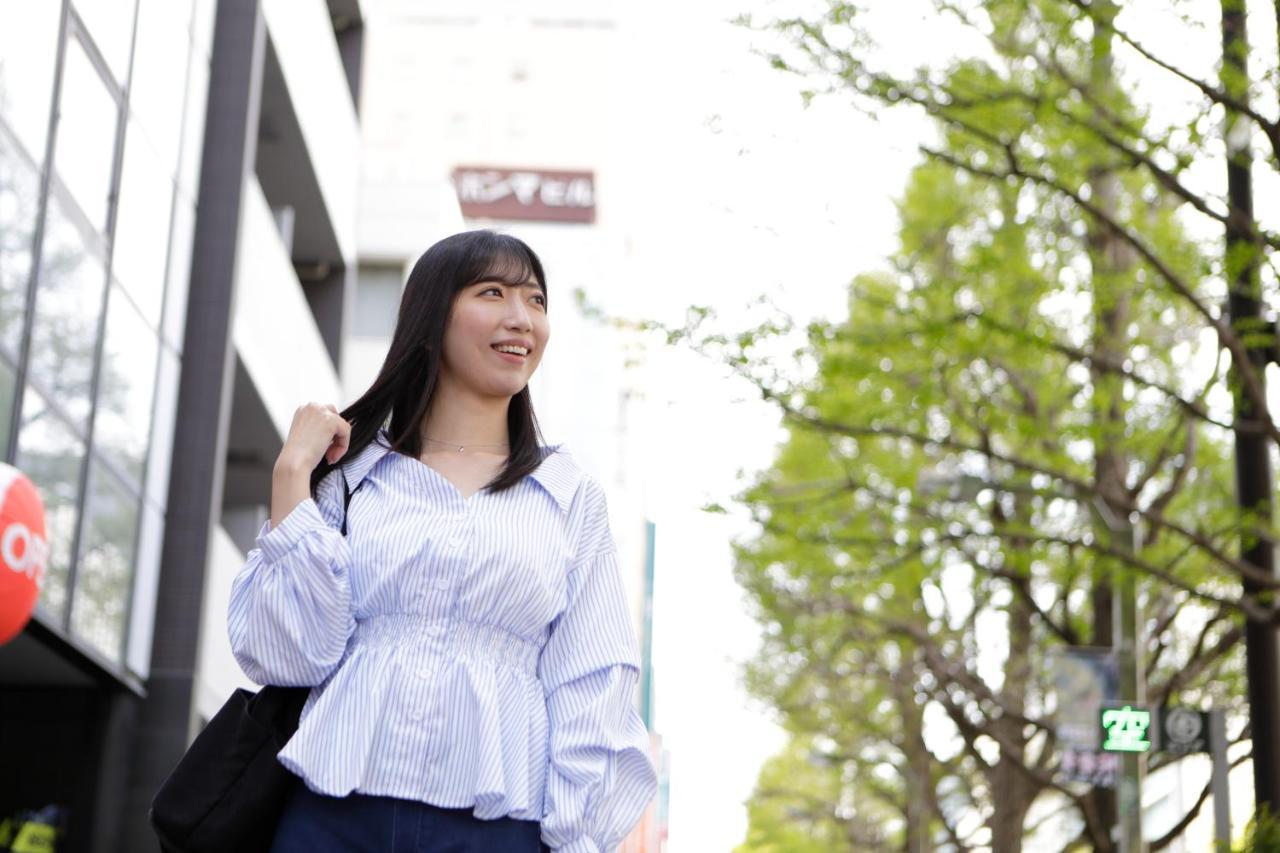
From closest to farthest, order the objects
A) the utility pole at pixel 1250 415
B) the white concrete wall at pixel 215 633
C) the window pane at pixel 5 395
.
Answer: the utility pole at pixel 1250 415 → the window pane at pixel 5 395 → the white concrete wall at pixel 215 633

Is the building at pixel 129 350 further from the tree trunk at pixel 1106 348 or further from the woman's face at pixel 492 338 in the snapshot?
the woman's face at pixel 492 338

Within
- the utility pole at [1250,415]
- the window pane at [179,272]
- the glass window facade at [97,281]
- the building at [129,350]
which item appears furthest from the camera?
the window pane at [179,272]

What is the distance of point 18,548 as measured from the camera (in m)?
7.95

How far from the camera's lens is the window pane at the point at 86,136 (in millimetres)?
12250

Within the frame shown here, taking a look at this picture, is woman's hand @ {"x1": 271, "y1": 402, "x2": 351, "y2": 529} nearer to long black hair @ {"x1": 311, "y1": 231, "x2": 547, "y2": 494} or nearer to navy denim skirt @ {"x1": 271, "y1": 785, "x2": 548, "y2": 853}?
long black hair @ {"x1": 311, "y1": 231, "x2": 547, "y2": 494}

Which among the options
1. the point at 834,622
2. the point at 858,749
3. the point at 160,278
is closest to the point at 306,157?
the point at 160,278

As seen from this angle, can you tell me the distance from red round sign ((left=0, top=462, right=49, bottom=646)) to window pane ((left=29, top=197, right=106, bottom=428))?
363 cm

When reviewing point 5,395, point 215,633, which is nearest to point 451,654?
point 5,395

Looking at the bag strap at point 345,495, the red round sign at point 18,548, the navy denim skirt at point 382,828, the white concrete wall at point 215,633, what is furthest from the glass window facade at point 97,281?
the navy denim skirt at point 382,828

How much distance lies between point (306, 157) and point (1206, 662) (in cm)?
1118

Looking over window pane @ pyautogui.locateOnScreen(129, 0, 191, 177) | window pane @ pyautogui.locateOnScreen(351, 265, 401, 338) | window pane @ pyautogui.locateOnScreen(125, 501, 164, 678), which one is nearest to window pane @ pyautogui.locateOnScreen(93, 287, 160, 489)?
window pane @ pyautogui.locateOnScreen(125, 501, 164, 678)

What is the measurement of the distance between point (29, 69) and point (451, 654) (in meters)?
9.46

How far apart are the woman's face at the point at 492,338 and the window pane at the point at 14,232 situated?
333 inches

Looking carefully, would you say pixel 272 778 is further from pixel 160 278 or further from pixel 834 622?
pixel 834 622
